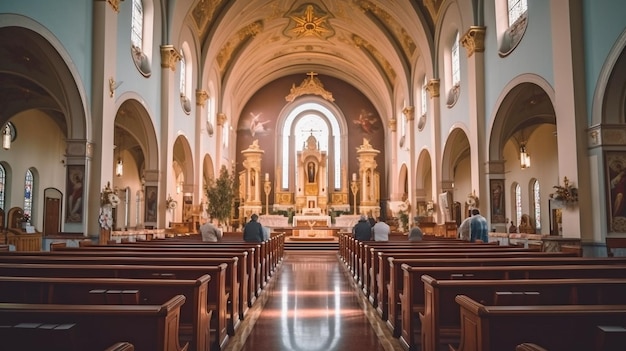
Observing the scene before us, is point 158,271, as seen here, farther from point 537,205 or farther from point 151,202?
point 537,205

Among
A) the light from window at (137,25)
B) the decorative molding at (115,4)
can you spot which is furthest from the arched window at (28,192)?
the decorative molding at (115,4)

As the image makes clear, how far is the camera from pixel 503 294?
3670mm

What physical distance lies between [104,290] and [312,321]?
3065 millimetres

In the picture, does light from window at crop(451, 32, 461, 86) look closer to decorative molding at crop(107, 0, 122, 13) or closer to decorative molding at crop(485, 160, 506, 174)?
decorative molding at crop(485, 160, 506, 174)

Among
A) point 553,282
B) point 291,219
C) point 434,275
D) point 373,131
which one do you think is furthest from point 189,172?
point 553,282

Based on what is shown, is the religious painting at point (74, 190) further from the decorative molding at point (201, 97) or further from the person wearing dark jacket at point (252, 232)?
the decorative molding at point (201, 97)

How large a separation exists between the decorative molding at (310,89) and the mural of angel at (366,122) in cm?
209

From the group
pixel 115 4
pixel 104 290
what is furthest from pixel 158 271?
pixel 115 4

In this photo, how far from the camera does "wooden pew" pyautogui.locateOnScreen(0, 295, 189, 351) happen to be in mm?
2933

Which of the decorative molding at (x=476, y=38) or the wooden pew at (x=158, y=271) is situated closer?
the wooden pew at (x=158, y=271)

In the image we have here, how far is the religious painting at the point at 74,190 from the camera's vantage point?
11461 millimetres

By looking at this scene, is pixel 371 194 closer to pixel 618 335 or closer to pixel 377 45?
pixel 377 45

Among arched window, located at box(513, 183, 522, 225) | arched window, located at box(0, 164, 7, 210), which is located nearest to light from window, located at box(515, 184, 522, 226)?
arched window, located at box(513, 183, 522, 225)

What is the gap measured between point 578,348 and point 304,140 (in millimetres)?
29491
